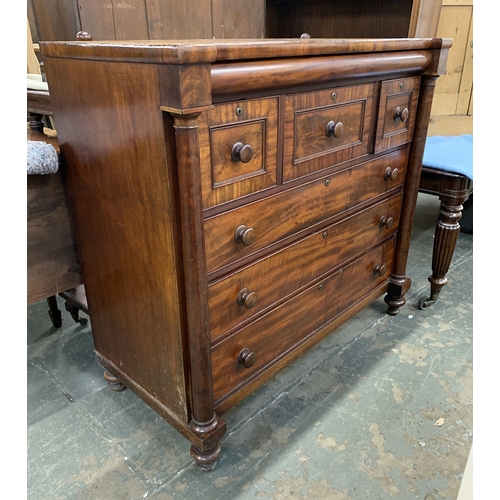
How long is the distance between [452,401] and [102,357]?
1.23 m

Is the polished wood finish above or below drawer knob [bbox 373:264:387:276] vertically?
above

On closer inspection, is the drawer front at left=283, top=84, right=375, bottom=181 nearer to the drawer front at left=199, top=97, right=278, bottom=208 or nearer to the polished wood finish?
the drawer front at left=199, top=97, right=278, bottom=208

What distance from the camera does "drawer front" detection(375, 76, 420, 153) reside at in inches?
57.4

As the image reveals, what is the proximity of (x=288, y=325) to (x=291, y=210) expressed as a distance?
41cm

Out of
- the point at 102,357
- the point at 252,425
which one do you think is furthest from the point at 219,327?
the point at 102,357

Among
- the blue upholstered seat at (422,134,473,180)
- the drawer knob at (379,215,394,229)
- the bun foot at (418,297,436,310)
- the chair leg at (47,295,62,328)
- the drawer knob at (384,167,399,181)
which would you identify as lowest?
the bun foot at (418,297,436,310)

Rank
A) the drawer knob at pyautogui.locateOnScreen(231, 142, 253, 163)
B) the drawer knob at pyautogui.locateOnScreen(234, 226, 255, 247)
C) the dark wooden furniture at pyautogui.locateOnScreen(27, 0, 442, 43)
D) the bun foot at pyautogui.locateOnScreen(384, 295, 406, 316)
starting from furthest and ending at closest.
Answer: the bun foot at pyautogui.locateOnScreen(384, 295, 406, 316) < the dark wooden furniture at pyautogui.locateOnScreen(27, 0, 442, 43) < the drawer knob at pyautogui.locateOnScreen(234, 226, 255, 247) < the drawer knob at pyautogui.locateOnScreen(231, 142, 253, 163)

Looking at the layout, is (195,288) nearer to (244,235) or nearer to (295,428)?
(244,235)

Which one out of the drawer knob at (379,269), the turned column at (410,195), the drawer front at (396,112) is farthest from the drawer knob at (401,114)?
the drawer knob at (379,269)

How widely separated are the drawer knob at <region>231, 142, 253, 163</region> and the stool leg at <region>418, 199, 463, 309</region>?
122 centimetres

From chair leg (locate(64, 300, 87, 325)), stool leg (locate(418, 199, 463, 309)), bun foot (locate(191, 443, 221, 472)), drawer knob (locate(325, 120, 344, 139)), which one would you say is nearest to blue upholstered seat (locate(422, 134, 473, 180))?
stool leg (locate(418, 199, 463, 309))

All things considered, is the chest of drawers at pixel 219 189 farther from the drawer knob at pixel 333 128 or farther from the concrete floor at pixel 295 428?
the concrete floor at pixel 295 428

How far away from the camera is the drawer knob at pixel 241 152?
102 cm

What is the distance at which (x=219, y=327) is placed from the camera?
1.20 m
